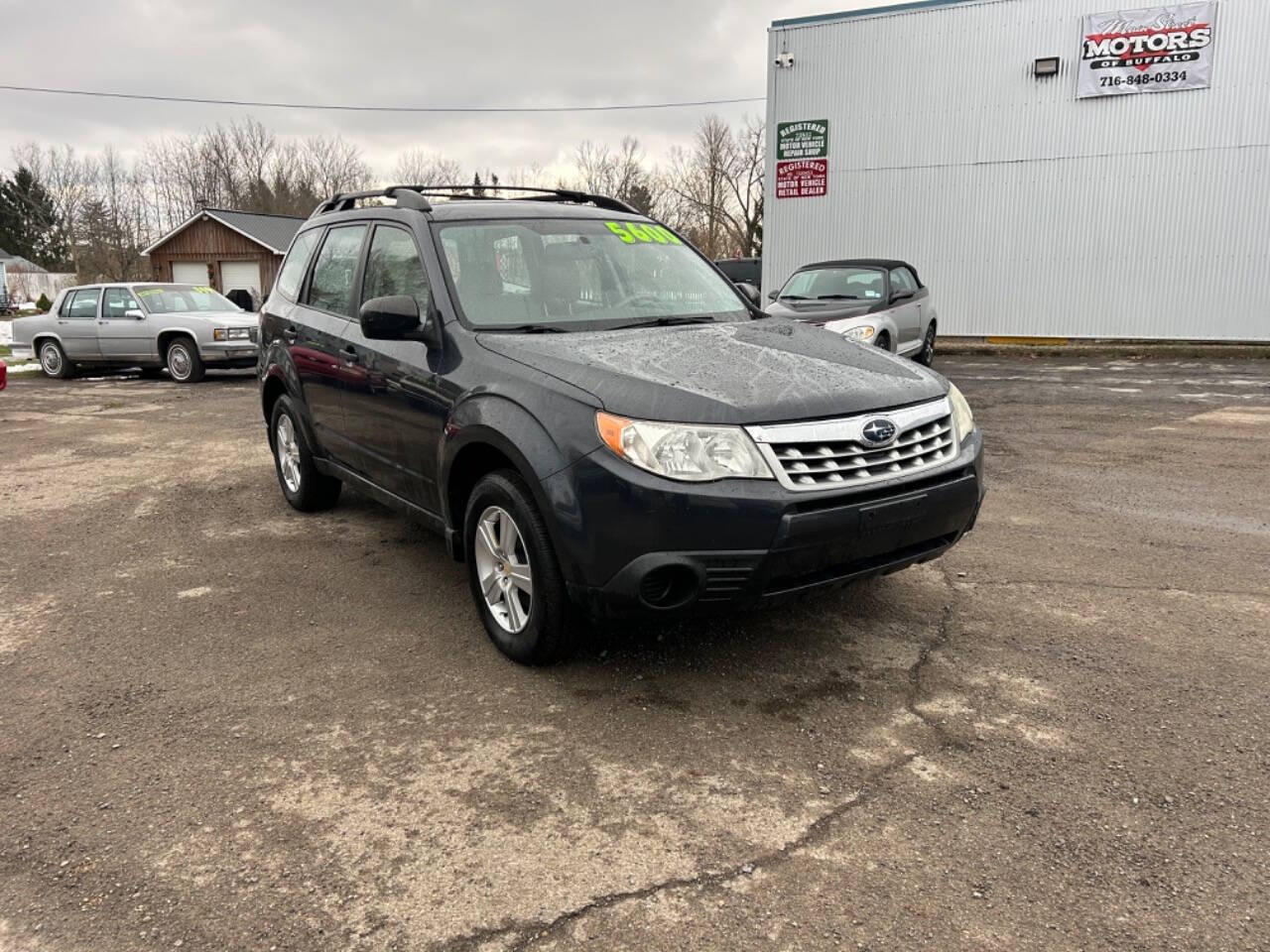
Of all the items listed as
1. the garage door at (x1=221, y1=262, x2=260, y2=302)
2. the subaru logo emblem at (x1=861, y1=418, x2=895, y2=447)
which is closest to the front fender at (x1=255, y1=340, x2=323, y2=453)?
the subaru logo emblem at (x1=861, y1=418, x2=895, y2=447)

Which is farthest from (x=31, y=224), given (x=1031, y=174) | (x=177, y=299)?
(x=1031, y=174)

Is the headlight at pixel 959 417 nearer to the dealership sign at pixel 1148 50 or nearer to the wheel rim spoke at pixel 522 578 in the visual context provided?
the wheel rim spoke at pixel 522 578

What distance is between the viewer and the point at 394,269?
4348 millimetres

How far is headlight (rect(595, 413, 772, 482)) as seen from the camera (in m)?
2.93

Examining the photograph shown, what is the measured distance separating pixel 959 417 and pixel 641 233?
194cm

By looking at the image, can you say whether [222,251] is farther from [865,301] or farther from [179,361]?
[865,301]

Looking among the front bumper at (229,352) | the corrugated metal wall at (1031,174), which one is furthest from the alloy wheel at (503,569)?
the corrugated metal wall at (1031,174)

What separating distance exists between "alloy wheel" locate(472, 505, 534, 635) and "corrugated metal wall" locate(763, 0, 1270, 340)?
16.6 meters

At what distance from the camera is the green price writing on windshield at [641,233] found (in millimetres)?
4567

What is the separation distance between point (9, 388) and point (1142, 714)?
1581 centimetres

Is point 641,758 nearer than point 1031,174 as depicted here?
Yes

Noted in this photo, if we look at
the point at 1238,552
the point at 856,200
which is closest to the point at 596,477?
the point at 1238,552

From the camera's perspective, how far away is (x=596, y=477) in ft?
9.76

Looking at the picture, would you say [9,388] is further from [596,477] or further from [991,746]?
[991,746]
